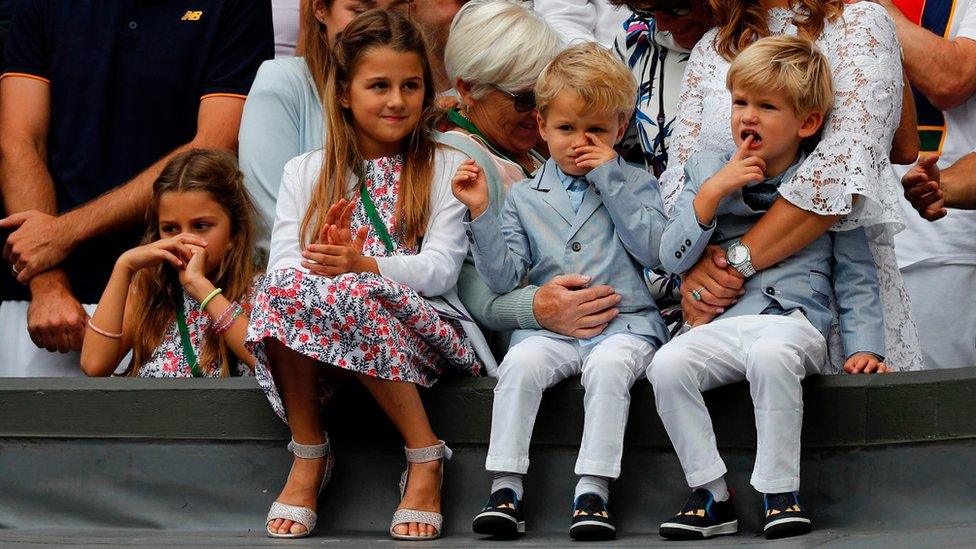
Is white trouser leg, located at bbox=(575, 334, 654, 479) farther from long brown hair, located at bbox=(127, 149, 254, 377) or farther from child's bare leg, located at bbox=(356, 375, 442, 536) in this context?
long brown hair, located at bbox=(127, 149, 254, 377)

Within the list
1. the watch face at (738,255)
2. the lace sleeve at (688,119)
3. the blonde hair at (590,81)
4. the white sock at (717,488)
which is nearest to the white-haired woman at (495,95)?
the blonde hair at (590,81)

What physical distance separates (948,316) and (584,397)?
1541 mm

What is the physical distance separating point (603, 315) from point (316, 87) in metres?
1.42

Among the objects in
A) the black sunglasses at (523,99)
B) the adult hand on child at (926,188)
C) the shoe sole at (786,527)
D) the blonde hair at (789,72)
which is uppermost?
the blonde hair at (789,72)

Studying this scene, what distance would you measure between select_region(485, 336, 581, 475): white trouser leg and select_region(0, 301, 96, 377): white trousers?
1.81 metres

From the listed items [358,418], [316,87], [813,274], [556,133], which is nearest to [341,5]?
[316,87]

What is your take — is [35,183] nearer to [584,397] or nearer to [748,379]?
[584,397]

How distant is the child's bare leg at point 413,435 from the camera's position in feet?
13.3

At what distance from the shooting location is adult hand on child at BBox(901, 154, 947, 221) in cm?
436

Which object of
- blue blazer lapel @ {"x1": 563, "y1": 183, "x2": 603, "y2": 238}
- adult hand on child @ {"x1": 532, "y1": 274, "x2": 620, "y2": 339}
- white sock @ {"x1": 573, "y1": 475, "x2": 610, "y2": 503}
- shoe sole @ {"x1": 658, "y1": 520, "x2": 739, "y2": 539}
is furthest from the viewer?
blue blazer lapel @ {"x1": 563, "y1": 183, "x2": 603, "y2": 238}

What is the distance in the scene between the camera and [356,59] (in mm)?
4492

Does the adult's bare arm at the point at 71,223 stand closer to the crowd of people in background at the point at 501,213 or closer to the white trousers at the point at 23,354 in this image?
the crowd of people in background at the point at 501,213

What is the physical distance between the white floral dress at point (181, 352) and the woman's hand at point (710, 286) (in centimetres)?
142

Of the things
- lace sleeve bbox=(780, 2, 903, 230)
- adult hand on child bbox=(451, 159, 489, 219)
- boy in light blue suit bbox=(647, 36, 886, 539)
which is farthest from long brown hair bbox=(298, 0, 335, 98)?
lace sleeve bbox=(780, 2, 903, 230)
